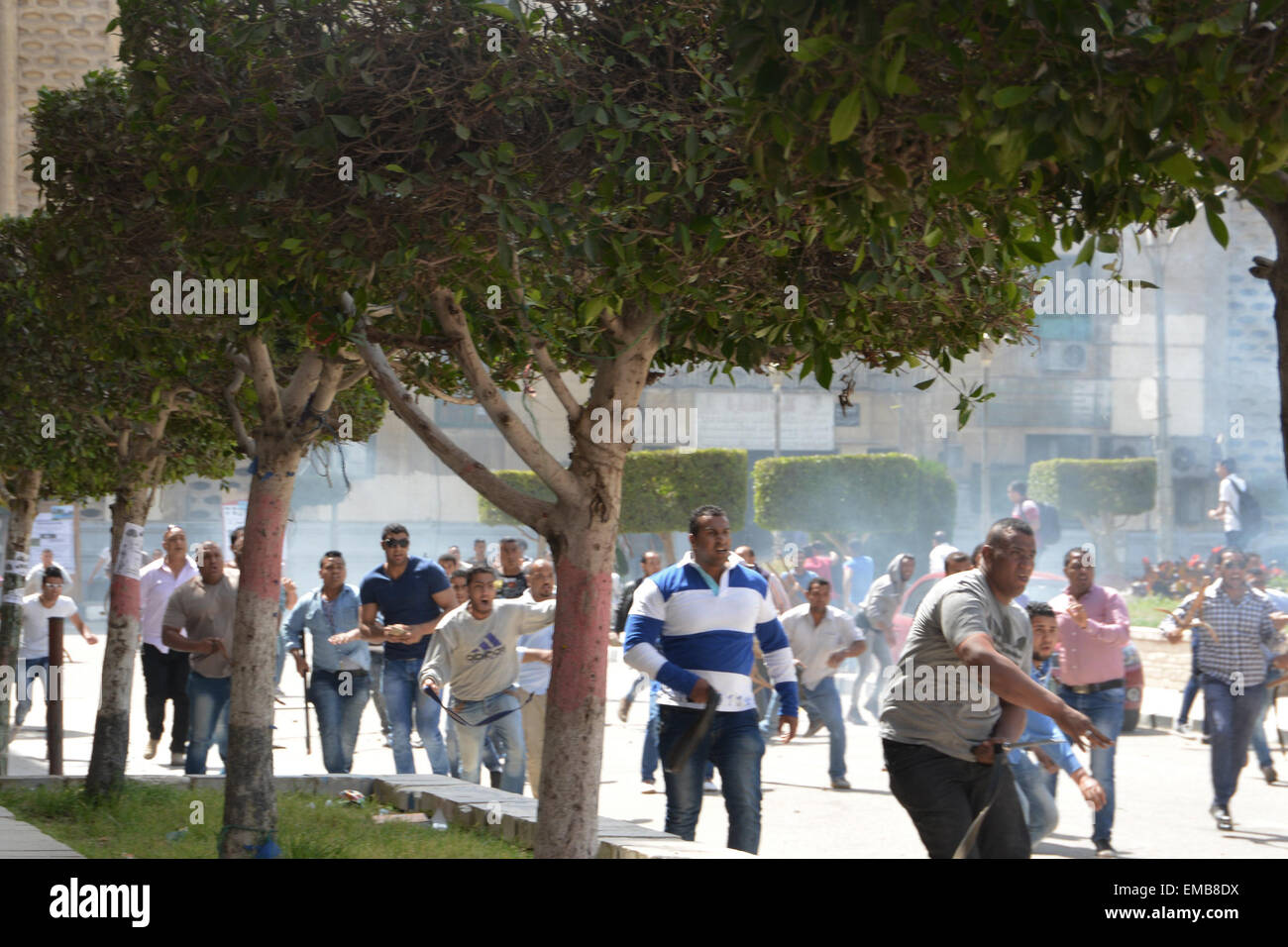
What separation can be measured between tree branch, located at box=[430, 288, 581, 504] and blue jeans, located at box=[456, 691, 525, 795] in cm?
335

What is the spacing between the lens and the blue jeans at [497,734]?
31.1 feet

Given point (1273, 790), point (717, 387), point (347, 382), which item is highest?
point (717, 387)

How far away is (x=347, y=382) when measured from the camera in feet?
27.1

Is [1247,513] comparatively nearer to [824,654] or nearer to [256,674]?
[824,654]

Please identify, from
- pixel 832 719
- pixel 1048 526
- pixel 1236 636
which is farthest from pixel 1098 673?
pixel 1048 526

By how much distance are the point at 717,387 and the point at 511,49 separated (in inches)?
1908

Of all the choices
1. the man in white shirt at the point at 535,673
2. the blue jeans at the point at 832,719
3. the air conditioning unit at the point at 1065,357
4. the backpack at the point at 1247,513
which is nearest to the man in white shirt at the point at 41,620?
the man in white shirt at the point at 535,673

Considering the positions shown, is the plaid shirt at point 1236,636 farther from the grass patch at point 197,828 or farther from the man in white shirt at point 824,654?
the grass patch at point 197,828

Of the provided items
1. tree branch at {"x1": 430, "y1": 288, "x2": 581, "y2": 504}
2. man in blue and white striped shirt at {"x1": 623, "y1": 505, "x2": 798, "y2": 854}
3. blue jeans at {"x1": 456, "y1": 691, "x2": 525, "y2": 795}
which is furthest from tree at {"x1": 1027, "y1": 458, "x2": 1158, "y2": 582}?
tree branch at {"x1": 430, "y1": 288, "x2": 581, "y2": 504}

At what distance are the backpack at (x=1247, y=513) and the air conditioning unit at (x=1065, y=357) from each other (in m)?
30.1
